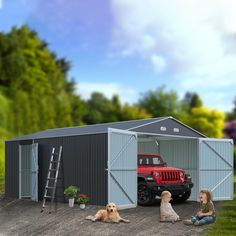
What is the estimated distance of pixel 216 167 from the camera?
21703mm

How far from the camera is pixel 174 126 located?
809 inches

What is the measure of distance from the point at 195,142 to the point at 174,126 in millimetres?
1993

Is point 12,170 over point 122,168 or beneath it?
beneath

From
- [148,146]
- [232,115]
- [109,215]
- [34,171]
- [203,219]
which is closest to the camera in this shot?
[203,219]

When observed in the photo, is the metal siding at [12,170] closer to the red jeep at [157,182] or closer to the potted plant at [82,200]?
the potted plant at [82,200]

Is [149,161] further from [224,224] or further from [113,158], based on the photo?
[224,224]

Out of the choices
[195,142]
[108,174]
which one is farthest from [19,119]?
[108,174]

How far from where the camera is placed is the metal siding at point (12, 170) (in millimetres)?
22344

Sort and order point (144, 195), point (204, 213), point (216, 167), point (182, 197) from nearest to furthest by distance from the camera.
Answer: point (204, 213) → point (144, 195) → point (182, 197) → point (216, 167)

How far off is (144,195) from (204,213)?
12.6ft

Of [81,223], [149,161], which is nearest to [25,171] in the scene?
[149,161]

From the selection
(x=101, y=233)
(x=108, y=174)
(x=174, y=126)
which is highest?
(x=174, y=126)

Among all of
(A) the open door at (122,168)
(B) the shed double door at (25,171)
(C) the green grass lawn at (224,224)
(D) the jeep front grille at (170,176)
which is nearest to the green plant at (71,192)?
(A) the open door at (122,168)

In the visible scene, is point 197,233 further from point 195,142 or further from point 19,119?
point 19,119
